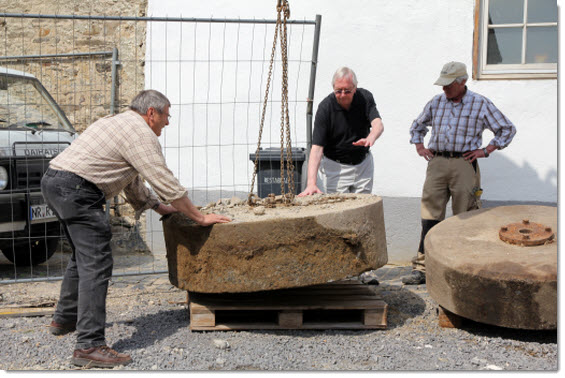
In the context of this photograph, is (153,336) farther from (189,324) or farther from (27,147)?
(27,147)

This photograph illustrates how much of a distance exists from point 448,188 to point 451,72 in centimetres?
106

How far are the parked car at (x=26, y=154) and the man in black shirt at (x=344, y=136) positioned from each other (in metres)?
2.44

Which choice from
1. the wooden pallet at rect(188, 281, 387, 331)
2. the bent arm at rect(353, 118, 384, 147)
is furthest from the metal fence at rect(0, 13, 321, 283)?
the wooden pallet at rect(188, 281, 387, 331)

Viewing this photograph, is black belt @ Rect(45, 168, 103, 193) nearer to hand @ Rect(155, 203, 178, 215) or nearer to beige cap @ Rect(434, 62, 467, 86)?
hand @ Rect(155, 203, 178, 215)

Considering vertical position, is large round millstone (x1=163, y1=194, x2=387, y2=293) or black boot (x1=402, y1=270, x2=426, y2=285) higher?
large round millstone (x1=163, y1=194, x2=387, y2=293)

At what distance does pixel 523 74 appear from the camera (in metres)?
6.47

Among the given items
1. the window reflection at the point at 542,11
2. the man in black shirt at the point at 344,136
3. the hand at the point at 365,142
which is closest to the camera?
the hand at the point at 365,142

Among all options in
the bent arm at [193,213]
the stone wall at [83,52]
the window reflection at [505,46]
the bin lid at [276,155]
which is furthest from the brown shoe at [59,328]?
the window reflection at [505,46]

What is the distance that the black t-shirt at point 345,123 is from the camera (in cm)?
549

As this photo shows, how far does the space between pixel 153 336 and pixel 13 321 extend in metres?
1.19

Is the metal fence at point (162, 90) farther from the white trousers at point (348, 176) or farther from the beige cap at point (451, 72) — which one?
the beige cap at point (451, 72)

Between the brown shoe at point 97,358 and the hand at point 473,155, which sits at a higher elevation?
the hand at point 473,155

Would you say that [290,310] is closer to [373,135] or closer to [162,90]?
[373,135]

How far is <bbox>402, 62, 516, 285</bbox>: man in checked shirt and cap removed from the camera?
18.2 feet
